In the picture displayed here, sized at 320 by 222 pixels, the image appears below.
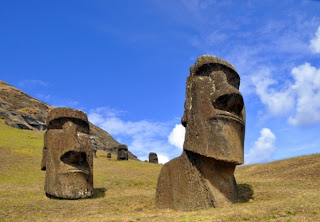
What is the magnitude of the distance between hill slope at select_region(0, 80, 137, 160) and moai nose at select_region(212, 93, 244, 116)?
167 feet

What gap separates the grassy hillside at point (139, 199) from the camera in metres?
9.52

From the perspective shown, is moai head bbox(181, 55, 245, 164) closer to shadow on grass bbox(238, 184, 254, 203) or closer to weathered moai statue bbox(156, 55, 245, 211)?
weathered moai statue bbox(156, 55, 245, 211)

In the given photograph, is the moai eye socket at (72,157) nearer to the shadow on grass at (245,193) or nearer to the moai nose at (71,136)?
the moai nose at (71,136)

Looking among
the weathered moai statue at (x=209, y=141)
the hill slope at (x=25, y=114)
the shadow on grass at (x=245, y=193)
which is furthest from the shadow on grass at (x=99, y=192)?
the hill slope at (x=25, y=114)

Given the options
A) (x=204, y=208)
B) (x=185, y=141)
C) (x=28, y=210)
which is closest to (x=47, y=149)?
(x=28, y=210)

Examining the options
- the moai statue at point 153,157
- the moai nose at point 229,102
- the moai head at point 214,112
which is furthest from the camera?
the moai statue at point 153,157

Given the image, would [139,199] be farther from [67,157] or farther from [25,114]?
[25,114]

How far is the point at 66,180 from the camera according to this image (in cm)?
1686

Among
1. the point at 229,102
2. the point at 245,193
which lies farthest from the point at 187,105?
the point at 245,193

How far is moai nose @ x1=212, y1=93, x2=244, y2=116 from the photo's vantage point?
453 inches

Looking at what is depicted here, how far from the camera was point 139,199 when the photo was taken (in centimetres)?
1573

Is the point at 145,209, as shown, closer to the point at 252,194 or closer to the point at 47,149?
the point at 252,194

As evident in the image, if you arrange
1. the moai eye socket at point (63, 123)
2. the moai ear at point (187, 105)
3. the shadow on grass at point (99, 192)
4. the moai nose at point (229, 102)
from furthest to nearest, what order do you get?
the shadow on grass at point (99, 192) → the moai eye socket at point (63, 123) → the moai ear at point (187, 105) → the moai nose at point (229, 102)

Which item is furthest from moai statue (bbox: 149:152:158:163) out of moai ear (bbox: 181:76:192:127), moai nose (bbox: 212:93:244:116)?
moai nose (bbox: 212:93:244:116)
